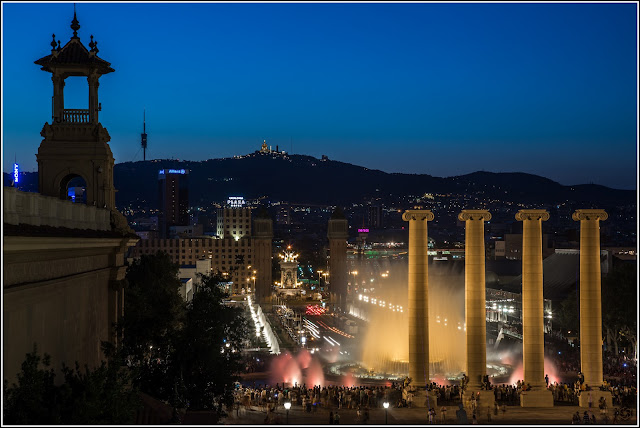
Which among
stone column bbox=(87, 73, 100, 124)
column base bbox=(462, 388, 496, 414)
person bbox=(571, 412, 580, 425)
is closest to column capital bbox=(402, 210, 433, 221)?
column base bbox=(462, 388, 496, 414)

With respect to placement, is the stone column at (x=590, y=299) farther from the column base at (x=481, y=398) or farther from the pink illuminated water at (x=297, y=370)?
the pink illuminated water at (x=297, y=370)

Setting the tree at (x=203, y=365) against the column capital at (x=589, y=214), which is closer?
the tree at (x=203, y=365)

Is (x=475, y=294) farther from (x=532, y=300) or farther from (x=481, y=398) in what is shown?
(x=481, y=398)

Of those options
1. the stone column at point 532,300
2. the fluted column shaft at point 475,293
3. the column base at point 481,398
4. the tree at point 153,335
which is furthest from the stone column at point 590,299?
the tree at point 153,335

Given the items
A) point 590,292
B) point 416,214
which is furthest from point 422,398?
point 590,292

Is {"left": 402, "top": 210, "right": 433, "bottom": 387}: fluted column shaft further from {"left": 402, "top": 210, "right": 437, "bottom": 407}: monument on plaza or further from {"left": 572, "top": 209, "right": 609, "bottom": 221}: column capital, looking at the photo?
{"left": 572, "top": 209, "right": 609, "bottom": 221}: column capital

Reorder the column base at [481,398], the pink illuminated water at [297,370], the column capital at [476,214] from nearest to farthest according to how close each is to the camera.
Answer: the column base at [481,398] → the column capital at [476,214] → the pink illuminated water at [297,370]
